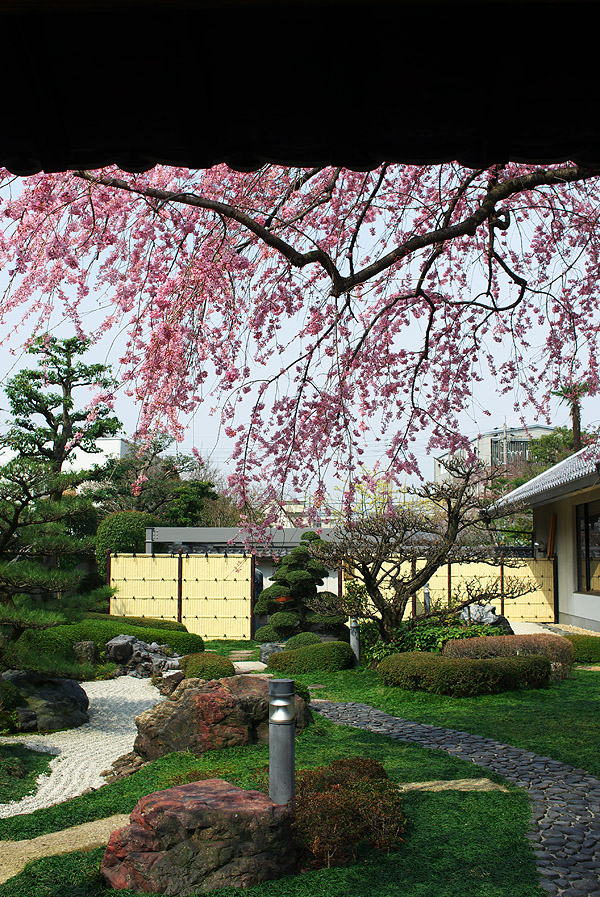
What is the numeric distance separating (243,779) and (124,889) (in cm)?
178

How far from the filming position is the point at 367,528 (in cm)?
1195

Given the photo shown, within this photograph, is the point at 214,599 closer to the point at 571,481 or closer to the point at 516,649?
the point at 571,481

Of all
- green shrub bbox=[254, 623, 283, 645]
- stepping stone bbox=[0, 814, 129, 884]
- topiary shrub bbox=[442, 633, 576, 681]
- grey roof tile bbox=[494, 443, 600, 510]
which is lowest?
green shrub bbox=[254, 623, 283, 645]

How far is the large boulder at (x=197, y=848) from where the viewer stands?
12.8 ft

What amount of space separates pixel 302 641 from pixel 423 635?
275 centimetres

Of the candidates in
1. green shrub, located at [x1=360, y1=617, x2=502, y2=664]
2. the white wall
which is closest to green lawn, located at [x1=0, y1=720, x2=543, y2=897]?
green shrub, located at [x1=360, y1=617, x2=502, y2=664]

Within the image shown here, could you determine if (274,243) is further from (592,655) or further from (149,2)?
(592,655)

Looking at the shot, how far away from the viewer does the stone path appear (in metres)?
4.10

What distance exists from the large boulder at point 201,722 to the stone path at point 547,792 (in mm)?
1543

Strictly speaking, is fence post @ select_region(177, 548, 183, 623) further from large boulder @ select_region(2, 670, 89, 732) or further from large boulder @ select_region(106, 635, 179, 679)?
large boulder @ select_region(2, 670, 89, 732)

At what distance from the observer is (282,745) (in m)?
4.50

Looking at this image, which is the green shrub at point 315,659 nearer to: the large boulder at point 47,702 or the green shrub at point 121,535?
the large boulder at point 47,702

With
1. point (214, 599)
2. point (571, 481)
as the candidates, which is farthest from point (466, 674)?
point (214, 599)

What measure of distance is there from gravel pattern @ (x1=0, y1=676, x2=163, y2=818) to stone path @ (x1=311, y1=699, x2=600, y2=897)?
2411 mm
